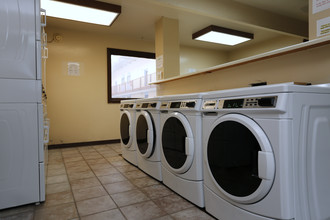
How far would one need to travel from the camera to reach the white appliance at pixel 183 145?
61.6 inches

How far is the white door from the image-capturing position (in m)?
1.63

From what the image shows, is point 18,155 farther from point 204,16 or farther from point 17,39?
point 204,16

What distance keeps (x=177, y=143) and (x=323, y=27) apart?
1.43m

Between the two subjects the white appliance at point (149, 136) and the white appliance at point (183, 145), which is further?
the white appliance at point (149, 136)

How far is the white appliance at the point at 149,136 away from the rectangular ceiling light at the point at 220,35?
107 inches

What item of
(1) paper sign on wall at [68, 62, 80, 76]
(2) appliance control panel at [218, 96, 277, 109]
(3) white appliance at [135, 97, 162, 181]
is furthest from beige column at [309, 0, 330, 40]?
(1) paper sign on wall at [68, 62, 80, 76]

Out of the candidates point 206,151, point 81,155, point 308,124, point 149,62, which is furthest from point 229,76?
point 149,62

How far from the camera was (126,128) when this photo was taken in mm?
2910

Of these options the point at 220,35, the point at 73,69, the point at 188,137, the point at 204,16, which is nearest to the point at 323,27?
the point at 188,137

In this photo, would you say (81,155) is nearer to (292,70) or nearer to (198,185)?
(198,185)

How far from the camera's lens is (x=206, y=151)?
1.44 m

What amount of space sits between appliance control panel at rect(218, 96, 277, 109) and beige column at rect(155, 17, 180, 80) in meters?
2.49

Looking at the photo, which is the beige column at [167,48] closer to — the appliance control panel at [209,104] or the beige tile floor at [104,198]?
the beige tile floor at [104,198]

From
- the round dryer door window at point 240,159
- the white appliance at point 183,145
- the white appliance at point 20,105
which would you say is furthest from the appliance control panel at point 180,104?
the white appliance at point 20,105
